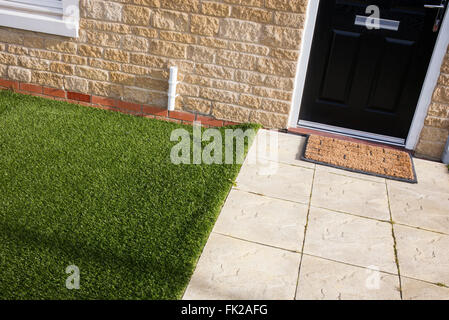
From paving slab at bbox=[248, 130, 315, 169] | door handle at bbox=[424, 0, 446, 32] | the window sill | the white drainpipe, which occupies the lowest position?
paving slab at bbox=[248, 130, 315, 169]

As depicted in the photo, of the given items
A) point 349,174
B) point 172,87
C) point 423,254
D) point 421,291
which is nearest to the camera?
point 421,291

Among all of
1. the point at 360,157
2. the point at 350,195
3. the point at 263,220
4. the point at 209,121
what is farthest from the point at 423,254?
the point at 209,121

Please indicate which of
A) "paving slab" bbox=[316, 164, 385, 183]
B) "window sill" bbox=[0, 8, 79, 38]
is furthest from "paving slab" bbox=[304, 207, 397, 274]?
"window sill" bbox=[0, 8, 79, 38]

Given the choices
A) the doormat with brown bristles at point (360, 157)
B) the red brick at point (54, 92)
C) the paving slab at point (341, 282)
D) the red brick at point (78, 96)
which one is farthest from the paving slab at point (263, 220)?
the red brick at point (54, 92)

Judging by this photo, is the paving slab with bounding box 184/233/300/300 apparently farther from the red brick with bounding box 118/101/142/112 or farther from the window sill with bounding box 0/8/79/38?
the window sill with bounding box 0/8/79/38

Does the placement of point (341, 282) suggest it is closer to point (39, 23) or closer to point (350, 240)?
point (350, 240)

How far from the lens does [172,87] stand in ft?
13.8

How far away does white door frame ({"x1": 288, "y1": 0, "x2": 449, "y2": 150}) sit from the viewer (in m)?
3.74

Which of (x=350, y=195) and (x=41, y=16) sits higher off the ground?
(x=41, y=16)

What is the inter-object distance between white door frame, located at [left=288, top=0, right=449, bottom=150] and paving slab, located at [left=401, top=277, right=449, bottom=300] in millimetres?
1992

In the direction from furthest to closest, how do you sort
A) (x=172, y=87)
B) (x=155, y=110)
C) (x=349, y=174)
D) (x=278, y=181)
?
1. (x=155, y=110)
2. (x=172, y=87)
3. (x=349, y=174)
4. (x=278, y=181)

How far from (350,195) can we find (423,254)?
29.3 inches

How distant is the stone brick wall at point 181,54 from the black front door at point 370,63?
41cm

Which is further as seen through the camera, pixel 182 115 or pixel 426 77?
pixel 182 115
